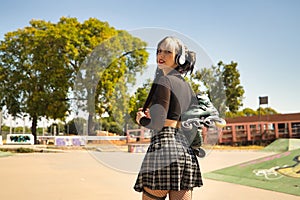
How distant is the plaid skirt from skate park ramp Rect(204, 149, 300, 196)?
3.70 meters

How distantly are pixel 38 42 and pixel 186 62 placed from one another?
22.5 metres

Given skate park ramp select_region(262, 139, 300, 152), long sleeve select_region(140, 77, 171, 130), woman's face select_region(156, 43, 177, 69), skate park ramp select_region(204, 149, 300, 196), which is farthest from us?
skate park ramp select_region(262, 139, 300, 152)

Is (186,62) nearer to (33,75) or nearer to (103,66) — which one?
(103,66)

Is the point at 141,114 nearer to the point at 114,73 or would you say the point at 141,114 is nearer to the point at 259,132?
the point at 114,73

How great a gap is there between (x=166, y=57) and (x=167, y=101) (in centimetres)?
31

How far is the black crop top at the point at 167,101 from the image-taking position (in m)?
2.03

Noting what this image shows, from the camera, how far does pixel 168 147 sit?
2.07 m

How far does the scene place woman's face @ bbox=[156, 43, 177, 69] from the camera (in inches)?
86.5

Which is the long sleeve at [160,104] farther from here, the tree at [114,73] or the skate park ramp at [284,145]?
the skate park ramp at [284,145]

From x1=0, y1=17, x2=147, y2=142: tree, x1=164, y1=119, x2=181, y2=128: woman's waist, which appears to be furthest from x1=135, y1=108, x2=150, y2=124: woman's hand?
x1=0, y1=17, x2=147, y2=142: tree

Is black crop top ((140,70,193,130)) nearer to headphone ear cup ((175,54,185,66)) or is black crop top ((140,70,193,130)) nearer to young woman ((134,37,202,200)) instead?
young woman ((134,37,202,200))

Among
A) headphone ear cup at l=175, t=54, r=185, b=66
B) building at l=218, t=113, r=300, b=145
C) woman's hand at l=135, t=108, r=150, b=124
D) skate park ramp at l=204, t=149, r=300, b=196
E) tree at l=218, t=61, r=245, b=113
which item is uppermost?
tree at l=218, t=61, r=245, b=113

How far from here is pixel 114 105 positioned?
246 centimetres

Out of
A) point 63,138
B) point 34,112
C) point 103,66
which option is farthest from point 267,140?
point 103,66
